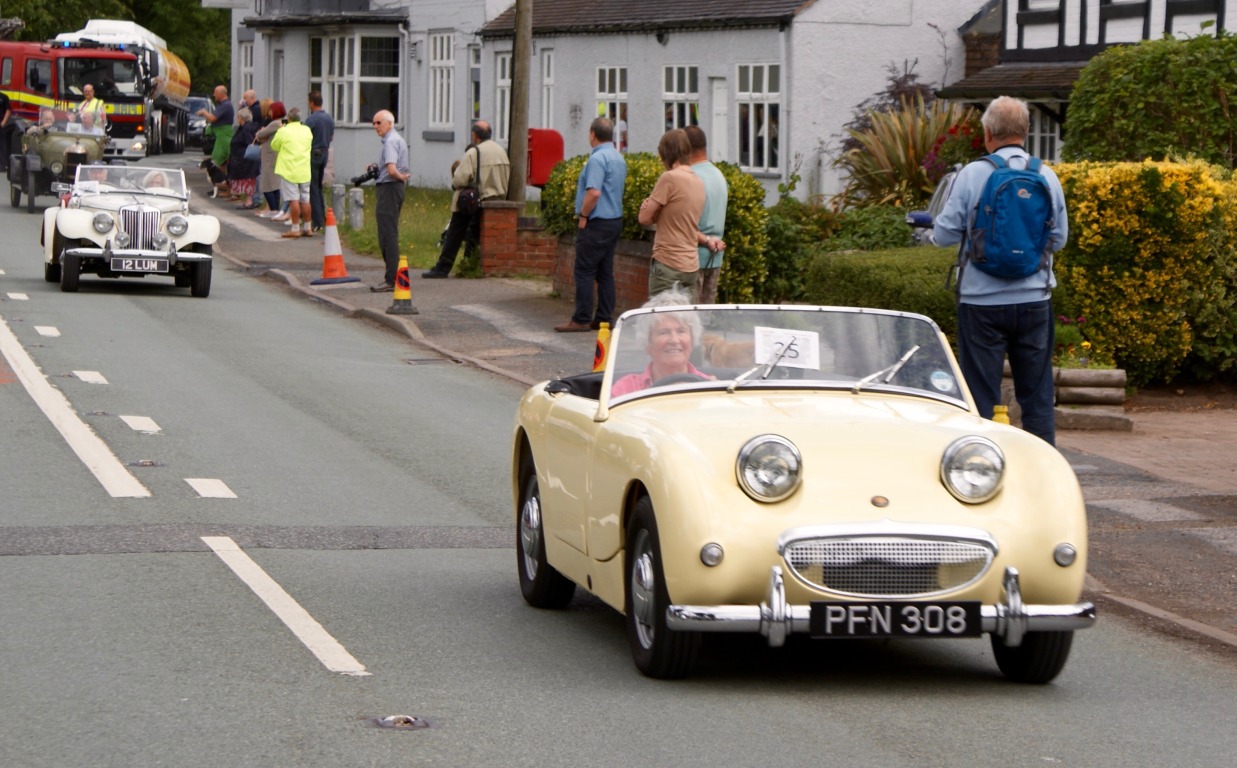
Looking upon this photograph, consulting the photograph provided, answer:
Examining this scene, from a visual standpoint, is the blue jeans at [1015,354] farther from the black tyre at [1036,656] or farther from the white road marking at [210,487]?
the white road marking at [210,487]

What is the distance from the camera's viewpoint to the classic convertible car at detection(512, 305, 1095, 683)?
6.08m

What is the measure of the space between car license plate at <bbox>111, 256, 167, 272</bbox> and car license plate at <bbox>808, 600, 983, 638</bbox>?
16.3m

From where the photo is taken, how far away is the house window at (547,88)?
39188 millimetres

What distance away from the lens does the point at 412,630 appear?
23.8 ft

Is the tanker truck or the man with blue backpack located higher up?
the tanker truck

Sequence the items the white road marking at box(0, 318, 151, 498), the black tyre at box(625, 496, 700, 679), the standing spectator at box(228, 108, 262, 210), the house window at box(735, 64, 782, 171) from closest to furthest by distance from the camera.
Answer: the black tyre at box(625, 496, 700, 679) → the white road marking at box(0, 318, 151, 498) → the house window at box(735, 64, 782, 171) → the standing spectator at box(228, 108, 262, 210)

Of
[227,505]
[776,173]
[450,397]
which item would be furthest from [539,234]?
[227,505]

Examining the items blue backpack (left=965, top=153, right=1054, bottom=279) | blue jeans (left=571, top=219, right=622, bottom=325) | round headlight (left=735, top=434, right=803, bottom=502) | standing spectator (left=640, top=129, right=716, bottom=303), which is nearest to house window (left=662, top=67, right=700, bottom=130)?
blue jeans (left=571, top=219, right=622, bottom=325)

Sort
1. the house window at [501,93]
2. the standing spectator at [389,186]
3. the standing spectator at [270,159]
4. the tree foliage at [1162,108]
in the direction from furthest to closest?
1. the house window at [501,93]
2. the standing spectator at [270,159]
3. the standing spectator at [389,186]
4. the tree foliage at [1162,108]

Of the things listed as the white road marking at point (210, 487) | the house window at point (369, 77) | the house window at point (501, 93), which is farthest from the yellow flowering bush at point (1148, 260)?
the house window at point (369, 77)

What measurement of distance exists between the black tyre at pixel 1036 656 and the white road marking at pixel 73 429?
5170 millimetres

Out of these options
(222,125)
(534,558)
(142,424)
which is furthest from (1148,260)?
(222,125)

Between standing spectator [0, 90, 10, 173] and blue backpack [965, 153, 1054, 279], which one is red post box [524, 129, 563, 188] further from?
standing spectator [0, 90, 10, 173]

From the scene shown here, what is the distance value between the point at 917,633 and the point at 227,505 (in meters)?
4.89
